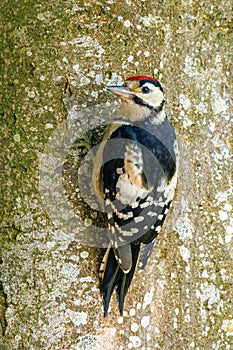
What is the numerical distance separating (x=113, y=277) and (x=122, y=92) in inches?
31.7

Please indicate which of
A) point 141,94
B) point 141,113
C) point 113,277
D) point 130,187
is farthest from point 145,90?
point 113,277

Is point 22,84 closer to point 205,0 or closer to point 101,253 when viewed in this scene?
point 101,253

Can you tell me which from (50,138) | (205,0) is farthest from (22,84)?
(205,0)

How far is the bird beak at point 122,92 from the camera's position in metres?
2.71

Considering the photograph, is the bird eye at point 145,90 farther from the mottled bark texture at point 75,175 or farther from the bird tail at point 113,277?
the bird tail at point 113,277

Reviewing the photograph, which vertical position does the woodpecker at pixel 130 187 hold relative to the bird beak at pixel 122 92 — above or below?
below

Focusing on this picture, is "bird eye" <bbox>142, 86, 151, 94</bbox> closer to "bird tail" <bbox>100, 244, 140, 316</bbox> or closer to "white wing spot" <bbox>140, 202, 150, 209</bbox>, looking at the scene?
"white wing spot" <bbox>140, 202, 150, 209</bbox>

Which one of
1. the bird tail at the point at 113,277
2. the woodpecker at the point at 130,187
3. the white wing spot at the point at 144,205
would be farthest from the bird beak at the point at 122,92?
the bird tail at the point at 113,277

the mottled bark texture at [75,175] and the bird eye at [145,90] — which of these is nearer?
the mottled bark texture at [75,175]

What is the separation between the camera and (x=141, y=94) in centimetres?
280

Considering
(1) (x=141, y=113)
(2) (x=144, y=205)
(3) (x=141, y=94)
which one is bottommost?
(2) (x=144, y=205)

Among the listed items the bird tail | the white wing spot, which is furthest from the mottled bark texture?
the white wing spot

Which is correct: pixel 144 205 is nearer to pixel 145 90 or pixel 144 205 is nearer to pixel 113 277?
pixel 113 277

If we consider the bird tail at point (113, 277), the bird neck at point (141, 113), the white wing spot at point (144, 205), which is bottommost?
the bird tail at point (113, 277)
